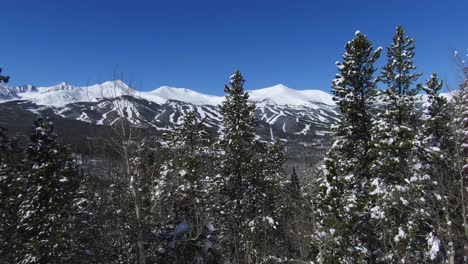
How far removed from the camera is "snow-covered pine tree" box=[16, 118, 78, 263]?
53.8 ft

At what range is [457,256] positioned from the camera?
18.0 metres

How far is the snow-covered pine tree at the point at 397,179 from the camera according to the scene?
16.3 metres

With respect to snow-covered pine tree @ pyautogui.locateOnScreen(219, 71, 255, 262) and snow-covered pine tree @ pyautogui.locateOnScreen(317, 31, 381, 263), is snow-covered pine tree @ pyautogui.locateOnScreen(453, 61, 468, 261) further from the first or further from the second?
snow-covered pine tree @ pyautogui.locateOnScreen(219, 71, 255, 262)

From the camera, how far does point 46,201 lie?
17312mm

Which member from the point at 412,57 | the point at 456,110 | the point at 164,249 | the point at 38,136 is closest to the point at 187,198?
the point at 164,249

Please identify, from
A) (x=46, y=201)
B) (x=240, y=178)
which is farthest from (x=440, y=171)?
(x=46, y=201)

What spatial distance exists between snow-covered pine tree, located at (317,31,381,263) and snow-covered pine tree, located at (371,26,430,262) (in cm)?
76

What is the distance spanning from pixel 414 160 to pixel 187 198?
38.8ft

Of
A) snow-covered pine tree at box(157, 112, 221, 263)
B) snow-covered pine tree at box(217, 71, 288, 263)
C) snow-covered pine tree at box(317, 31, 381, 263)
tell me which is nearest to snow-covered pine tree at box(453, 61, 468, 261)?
snow-covered pine tree at box(317, 31, 381, 263)

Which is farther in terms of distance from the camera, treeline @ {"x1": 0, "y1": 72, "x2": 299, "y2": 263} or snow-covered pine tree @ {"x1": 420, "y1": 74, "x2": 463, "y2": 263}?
snow-covered pine tree @ {"x1": 420, "y1": 74, "x2": 463, "y2": 263}

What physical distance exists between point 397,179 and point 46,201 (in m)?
17.5

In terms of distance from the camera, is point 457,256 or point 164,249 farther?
point 457,256

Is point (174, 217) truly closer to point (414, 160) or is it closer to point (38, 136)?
point (38, 136)

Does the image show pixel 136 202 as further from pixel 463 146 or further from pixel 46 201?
pixel 463 146
